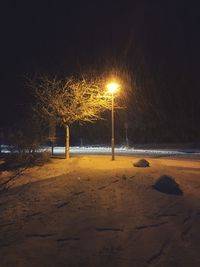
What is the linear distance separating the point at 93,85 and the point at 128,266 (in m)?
23.2

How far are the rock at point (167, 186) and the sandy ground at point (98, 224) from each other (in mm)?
222

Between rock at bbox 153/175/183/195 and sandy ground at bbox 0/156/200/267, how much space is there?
0.73 ft

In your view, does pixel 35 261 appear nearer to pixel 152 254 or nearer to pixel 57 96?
pixel 152 254

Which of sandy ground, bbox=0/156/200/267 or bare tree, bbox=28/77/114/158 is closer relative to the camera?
sandy ground, bbox=0/156/200/267

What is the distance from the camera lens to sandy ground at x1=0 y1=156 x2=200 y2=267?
7.79 meters

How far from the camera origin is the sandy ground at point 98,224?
7793 millimetres

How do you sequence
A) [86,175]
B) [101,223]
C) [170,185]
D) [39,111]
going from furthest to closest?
[39,111]
[86,175]
[170,185]
[101,223]

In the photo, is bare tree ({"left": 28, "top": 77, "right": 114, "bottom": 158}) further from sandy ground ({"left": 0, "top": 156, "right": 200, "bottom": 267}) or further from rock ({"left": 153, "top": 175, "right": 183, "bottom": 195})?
rock ({"left": 153, "top": 175, "right": 183, "bottom": 195})

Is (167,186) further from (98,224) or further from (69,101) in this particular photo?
(69,101)

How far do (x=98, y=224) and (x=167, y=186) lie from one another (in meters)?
4.51

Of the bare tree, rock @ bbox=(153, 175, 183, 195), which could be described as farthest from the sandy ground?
the bare tree

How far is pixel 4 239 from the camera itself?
8805mm

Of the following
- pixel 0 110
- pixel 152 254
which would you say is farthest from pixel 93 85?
pixel 0 110

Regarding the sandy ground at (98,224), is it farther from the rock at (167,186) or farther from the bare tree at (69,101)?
the bare tree at (69,101)
